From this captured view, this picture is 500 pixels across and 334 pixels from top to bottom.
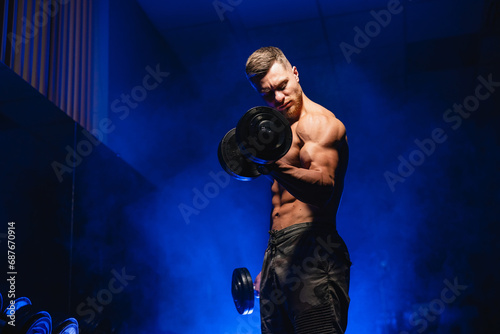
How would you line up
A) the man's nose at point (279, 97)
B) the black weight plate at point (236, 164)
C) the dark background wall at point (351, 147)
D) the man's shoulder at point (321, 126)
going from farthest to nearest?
the dark background wall at point (351, 147)
the man's nose at point (279, 97)
the man's shoulder at point (321, 126)
the black weight plate at point (236, 164)

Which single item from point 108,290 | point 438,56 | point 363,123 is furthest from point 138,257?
point 438,56

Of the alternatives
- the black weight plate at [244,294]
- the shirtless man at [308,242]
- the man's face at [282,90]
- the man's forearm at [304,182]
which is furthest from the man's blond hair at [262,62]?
the black weight plate at [244,294]

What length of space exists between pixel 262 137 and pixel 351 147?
132 inches

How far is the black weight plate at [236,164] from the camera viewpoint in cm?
168

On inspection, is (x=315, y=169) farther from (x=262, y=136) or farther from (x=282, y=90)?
(x=282, y=90)

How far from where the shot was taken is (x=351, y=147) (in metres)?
4.69

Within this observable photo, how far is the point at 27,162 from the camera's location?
2.26 m

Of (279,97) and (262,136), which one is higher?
(279,97)

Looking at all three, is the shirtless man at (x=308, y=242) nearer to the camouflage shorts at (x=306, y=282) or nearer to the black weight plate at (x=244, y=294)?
the camouflage shorts at (x=306, y=282)

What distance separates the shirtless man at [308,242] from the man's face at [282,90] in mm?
87

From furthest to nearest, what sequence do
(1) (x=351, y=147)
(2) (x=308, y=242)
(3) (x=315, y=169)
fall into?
1. (1) (x=351, y=147)
2. (2) (x=308, y=242)
3. (3) (x=315, y=169)

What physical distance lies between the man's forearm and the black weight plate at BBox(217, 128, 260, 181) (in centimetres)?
13

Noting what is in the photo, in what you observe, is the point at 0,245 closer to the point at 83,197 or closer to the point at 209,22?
the point at 83,197

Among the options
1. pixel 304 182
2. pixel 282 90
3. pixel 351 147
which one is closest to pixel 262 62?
pixel 282 90
